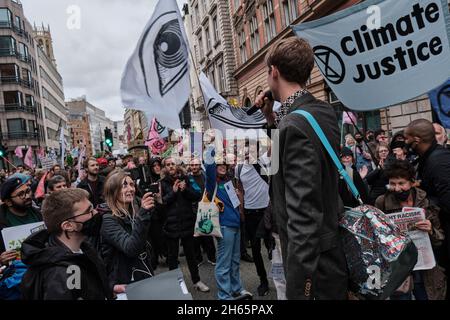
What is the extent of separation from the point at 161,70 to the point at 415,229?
144 inches

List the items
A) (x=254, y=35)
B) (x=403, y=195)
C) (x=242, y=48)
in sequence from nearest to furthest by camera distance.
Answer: (x=403, y=195) < (x=254, y=35) < (x=242, y=48)

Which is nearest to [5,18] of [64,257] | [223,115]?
[223,115]

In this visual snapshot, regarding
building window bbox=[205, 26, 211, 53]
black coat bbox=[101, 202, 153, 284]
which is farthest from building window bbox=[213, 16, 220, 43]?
black coat bbox=[101, 202, 153, 284]

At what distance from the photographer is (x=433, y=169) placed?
3.26 m

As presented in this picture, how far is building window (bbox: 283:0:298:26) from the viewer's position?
65.0 ft

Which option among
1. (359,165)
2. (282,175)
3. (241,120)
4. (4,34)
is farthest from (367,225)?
(4,34)

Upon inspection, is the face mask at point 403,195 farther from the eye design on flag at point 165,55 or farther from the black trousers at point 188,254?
the black trousers at point 188,254

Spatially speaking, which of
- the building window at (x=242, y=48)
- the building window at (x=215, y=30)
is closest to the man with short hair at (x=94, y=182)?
the building window at (x=242, y=48)

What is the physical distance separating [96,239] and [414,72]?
3212 mm

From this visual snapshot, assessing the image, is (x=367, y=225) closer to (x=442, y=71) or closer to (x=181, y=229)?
(x=442, y=71)

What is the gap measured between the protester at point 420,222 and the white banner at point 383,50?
0.66 metres

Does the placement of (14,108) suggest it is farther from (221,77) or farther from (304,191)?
(304,191)

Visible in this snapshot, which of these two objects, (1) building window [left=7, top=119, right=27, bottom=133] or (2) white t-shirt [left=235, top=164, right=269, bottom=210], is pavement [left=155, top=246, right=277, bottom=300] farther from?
(1) building window [left=7, top=119, right=27, bottom=133]

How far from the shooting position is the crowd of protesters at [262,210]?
1.83 m
